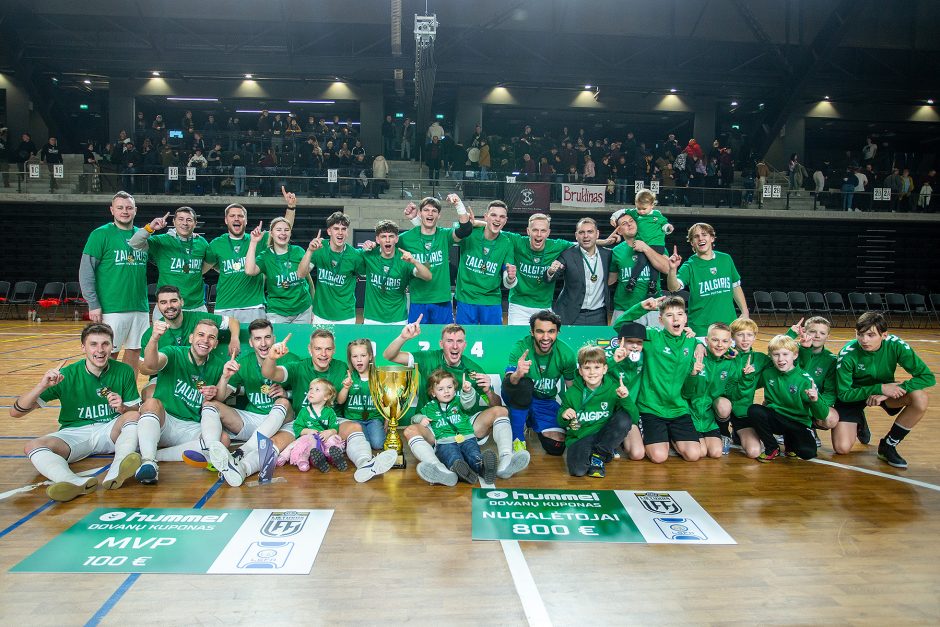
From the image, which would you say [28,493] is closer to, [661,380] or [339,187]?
[661,380]

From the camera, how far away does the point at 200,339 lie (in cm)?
537

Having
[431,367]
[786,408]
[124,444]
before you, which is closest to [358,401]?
[431,367]

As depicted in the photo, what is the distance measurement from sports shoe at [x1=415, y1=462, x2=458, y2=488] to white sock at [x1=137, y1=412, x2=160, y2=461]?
2035 mm

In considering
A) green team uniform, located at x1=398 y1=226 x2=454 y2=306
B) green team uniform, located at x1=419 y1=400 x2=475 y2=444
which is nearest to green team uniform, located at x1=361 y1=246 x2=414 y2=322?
green team uniform, located at x1=398 y1=226 x2=454 y2=306

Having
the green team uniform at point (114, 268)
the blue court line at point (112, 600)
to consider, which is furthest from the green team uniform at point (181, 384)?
the blue court line at point (112, 600)

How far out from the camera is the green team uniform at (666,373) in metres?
5.74

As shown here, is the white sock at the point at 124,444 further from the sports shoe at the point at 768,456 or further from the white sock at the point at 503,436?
the sports shoe at the point at 768,456

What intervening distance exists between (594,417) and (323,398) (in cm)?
230

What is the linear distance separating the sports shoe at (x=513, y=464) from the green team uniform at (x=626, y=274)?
2.88 metres

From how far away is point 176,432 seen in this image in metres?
5.43

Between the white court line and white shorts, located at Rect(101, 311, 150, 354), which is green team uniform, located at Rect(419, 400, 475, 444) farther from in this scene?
white shorts, located at Rect(101, 311, 150, 354)

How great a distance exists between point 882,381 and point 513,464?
363 cm

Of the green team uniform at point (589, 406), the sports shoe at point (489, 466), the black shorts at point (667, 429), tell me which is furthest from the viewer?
the black shorts at point (667, 429)

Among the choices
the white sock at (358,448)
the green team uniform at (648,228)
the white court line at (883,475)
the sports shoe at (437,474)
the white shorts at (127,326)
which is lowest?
the white court line at (883,475)
